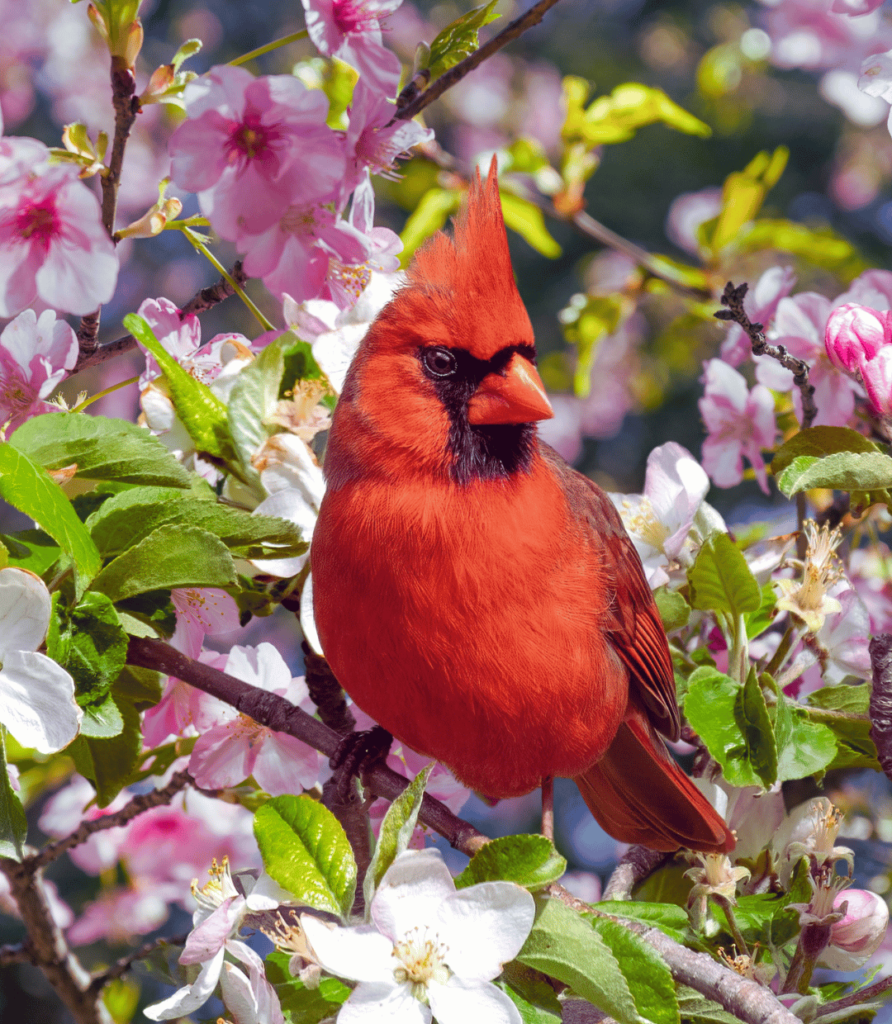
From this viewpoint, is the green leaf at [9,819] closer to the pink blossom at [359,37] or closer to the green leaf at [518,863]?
the green leaf at [518,863]

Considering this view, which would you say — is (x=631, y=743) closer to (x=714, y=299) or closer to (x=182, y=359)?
(x=182, y=359)

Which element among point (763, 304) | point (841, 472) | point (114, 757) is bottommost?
point (114, 757)

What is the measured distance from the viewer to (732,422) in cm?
178

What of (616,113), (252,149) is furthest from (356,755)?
(616,113)

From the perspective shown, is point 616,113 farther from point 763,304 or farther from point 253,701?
point 253,701

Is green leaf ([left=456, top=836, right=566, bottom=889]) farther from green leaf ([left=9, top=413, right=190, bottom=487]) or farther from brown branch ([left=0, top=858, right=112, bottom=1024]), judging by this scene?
brown branch ([left=0, top=858, right=112, bottom=1024])

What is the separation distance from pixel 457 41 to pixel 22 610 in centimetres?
83

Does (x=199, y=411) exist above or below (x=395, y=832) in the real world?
above

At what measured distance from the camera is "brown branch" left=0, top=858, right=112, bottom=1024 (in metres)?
1.53

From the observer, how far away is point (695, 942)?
44.6 inches

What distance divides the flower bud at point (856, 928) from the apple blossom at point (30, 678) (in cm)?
80

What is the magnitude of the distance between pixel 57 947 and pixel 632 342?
3.47m

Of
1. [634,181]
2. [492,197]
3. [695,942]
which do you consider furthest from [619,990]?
[634,181]

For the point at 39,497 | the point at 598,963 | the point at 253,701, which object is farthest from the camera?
the point at 253,701
